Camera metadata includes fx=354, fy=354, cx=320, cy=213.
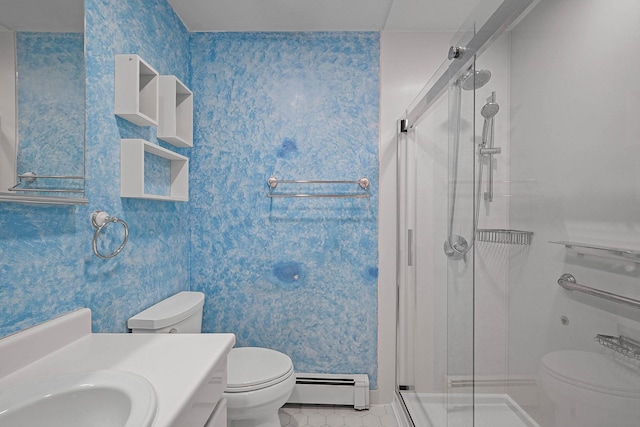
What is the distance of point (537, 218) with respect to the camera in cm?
92

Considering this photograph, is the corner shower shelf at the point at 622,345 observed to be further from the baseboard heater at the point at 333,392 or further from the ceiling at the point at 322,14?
the ceiling at the point at 322,14

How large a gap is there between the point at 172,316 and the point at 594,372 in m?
1.49

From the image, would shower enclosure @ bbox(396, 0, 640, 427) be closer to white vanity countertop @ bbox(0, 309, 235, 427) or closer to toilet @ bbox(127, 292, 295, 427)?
toilet @ bbox(127, 292, 295, 427)

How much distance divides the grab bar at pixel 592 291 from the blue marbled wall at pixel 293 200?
4.46 feet

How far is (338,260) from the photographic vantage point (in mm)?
2170

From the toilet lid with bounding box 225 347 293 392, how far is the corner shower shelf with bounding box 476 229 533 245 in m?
1.07

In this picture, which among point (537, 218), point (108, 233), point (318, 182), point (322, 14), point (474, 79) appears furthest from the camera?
point (318, 182)

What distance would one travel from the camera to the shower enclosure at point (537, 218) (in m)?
0.69

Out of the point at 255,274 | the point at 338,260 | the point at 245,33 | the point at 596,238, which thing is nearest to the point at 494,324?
the point at 596,238

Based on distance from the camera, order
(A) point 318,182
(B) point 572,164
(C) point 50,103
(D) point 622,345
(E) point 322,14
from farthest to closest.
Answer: (A) point 318,182
(E) point 322,14
(C) point 50,103
(B) point 572,164
(D) point 622,345

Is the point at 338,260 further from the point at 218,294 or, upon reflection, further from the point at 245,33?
the point at 245,33

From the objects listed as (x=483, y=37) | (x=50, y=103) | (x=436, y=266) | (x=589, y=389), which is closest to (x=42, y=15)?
(x=50, y=103)

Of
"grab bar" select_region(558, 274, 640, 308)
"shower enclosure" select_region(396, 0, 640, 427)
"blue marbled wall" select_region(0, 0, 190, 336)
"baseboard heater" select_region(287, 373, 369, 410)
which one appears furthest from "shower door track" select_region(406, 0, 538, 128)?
"baseboard heater" select_region(287, 373, 369, 410)

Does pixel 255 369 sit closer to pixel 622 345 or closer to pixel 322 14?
pixel 622 345
